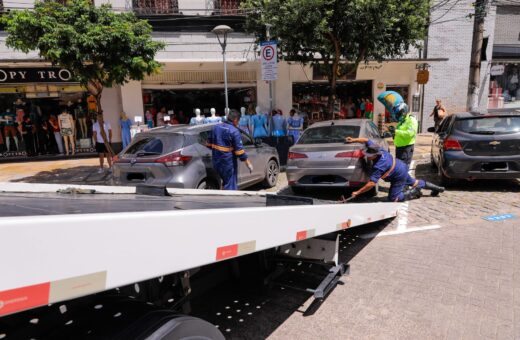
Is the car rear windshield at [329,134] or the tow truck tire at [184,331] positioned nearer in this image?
the tow truck tire at [184,331]

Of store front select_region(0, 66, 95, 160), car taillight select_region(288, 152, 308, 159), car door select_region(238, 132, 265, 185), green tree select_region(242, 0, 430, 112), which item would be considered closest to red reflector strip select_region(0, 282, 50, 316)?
car taillight select_region(288, 152, 308, 159)

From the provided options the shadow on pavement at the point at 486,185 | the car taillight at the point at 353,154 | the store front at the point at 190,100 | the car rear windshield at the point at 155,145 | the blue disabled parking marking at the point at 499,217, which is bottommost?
the blue disabled parking marking at the point at 499,217

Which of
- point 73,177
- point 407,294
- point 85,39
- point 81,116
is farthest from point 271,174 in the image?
point 81,116

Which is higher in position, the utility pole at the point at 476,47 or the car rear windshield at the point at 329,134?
the utility pole at the point at 476,47

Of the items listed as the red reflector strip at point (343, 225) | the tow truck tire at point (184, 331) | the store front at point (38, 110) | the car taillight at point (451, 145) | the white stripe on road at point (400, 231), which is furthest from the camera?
the store front at point (38, 110)

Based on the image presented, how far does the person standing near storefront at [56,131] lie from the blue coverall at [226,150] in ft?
35.6

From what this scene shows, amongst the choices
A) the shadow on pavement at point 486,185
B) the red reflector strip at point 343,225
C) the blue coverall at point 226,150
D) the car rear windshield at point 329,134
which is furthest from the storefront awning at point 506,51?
the red reflector strip at point 343,225

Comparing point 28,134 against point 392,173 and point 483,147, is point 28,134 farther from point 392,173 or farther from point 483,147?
point 483,147

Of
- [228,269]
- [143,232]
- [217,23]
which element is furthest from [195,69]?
[143,232]

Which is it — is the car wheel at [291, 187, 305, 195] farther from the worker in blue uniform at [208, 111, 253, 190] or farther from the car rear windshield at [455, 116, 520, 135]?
the car rear windshield at [455, 116, 520, 135]

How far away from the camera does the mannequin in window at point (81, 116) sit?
15.2 metres

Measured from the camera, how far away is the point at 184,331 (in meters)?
1.67

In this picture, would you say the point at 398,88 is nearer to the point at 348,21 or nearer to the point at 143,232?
the point at 348,21

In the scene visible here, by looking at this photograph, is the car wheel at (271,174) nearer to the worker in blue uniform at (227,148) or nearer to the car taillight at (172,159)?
the worker in blue uniform at (227,148)
